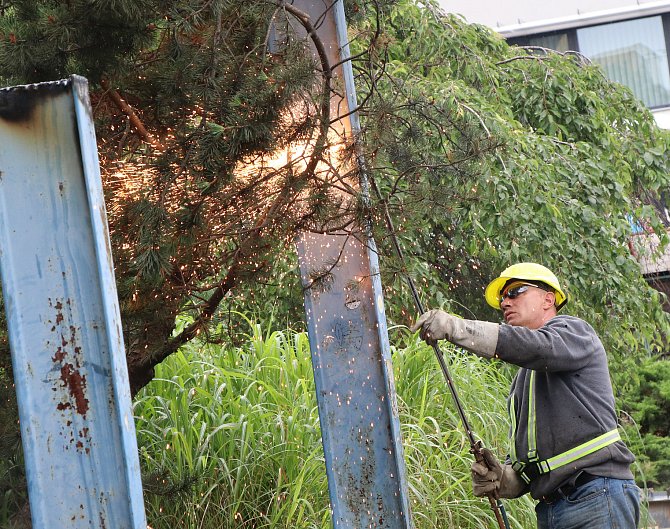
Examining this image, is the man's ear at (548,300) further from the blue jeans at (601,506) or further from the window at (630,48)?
the window at (630,48)

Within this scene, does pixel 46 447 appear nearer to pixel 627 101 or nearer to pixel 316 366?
pixel 316 366

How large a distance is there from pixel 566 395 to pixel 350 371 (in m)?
0.77

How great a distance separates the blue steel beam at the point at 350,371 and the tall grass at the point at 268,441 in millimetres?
928

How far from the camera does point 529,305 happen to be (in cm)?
393

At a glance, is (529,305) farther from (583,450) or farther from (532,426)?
(583,450)

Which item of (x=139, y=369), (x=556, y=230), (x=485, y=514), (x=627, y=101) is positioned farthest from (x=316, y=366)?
(x=627, y=101)

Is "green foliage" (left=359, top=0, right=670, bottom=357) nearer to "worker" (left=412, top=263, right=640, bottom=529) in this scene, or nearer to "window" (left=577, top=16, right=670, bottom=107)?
"worker" (left=412, top=263, right=640, bottom=529)

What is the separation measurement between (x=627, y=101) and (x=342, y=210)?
7128 millimetres

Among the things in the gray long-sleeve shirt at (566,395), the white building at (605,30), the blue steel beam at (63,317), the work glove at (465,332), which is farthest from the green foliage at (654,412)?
the blue steel beam at (63,317)

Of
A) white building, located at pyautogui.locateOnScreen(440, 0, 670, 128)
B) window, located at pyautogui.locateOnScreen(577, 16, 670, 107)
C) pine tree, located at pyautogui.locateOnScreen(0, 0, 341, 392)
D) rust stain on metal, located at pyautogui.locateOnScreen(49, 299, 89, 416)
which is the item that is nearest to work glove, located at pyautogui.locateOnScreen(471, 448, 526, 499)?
pine tree, located at pyautogui.locateOnScreen(0, 0, 341, 392)

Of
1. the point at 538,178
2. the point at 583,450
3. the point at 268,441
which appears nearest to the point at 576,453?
the point at 583,450

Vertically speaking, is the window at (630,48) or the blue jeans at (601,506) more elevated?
the window at (630,48)

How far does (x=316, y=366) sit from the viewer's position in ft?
12.2

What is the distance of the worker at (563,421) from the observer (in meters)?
3.49
